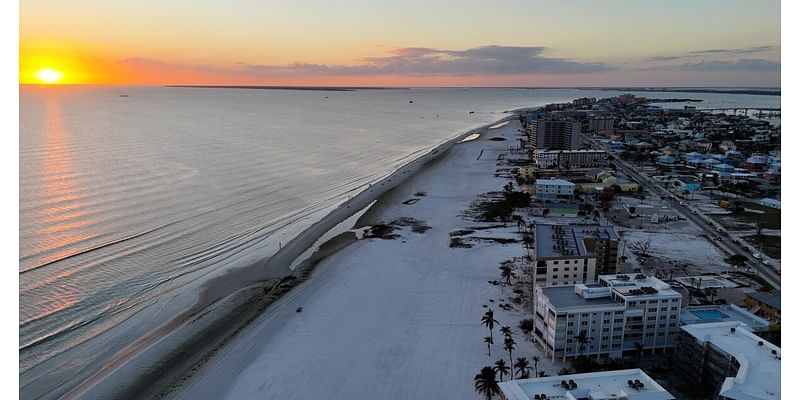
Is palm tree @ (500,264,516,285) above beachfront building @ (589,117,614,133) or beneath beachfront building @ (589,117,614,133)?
beneath

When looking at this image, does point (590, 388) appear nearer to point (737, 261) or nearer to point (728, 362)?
point (728, 362)

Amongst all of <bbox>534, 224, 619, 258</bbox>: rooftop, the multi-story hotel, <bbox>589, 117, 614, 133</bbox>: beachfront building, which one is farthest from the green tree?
<bbox>589, 117, 614, 133</bbox>: beachfront building

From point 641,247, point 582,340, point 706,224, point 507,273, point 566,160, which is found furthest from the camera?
point 566,160

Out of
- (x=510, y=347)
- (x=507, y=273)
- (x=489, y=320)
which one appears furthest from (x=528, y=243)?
(x=510, y=347)

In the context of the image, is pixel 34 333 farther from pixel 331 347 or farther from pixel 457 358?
pixel 457 358

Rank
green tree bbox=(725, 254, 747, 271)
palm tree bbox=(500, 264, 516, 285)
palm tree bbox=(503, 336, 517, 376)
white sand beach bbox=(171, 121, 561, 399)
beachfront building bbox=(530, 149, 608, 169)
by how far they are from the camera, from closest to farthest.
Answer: white sand beach bbox=(171, 121, 561, 399), palm tree bbox=(503, 336, 517, 376), palm tree bbox=(500, 264, 516, 285), green tree bbox=(725, 254, 747, 271), beachfront building bbox=(530, 149, 608, 169)

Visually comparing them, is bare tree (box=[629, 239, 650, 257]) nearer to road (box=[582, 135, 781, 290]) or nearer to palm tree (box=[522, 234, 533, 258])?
road (box=[582, 135, 781, 290])
